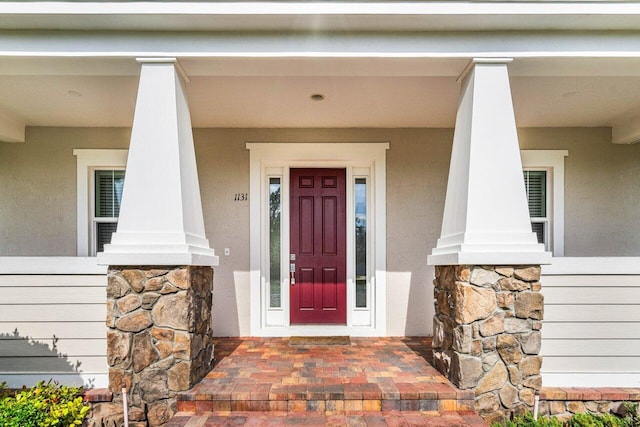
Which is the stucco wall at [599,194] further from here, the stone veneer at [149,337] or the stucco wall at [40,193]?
the stucco wall at [40,193]

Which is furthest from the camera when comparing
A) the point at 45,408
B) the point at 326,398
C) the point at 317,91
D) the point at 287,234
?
the point at 287,234

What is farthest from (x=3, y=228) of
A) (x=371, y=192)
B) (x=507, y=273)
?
(x=507, y=273)

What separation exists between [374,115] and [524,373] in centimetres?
308

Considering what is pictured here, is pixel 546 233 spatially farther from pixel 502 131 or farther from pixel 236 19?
pixel 236 19

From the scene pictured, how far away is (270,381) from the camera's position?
3525mm

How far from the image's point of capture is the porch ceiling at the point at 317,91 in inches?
140

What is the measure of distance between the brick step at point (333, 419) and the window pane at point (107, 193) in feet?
10.6

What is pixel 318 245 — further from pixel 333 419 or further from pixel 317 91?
pixel 333 419

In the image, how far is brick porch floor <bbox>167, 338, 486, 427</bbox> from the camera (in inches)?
123

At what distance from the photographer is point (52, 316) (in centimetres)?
357

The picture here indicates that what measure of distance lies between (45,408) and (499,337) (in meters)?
3.43

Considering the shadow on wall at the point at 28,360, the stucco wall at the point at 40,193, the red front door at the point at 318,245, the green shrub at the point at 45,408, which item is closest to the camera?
the green shrub at the point at 45,408

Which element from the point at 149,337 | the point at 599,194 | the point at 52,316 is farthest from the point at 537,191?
the point at 52,316

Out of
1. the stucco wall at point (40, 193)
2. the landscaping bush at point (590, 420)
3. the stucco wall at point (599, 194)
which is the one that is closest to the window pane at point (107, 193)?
the stucco wall at point (40, 193)
